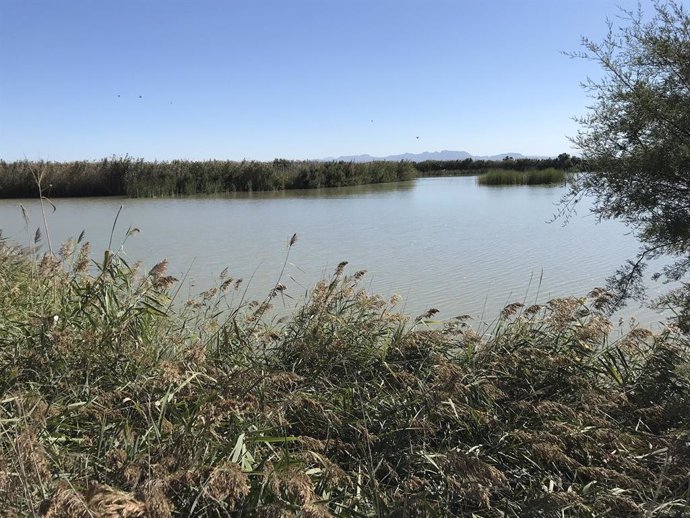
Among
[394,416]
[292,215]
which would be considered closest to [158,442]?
[394,416]

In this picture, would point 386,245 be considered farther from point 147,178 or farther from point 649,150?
point 147,178

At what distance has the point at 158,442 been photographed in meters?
1.59

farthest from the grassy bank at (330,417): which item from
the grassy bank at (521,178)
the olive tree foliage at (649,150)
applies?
the grassy bank at (521,178)

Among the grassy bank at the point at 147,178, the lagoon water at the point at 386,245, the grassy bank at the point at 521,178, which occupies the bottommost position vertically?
the lagoon water at the point at 386,245

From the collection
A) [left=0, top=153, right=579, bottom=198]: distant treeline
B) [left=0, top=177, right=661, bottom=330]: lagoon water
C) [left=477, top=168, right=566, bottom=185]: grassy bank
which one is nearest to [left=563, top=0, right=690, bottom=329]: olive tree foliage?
[left=0, top=177, right=661, bottom=330]: lagoon water

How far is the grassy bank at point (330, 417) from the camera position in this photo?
4.54 ft

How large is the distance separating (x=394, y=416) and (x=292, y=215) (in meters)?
11.0

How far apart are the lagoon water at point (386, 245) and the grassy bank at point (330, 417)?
2.43 ft

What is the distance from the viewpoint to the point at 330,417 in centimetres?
207

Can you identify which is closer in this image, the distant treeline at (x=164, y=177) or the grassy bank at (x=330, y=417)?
the grassy bank at (x=330, y=417)

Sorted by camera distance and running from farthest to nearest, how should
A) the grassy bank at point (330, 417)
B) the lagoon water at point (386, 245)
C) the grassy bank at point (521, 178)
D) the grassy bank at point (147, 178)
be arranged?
the grassy bank at point (521, 178) < the grassy bank at point (147, 178) < the lagoon water at point (386, 245) < the grassy bank at point (330, 417)

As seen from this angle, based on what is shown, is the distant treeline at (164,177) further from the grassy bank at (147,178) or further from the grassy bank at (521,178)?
the grassy bank at (521,178)

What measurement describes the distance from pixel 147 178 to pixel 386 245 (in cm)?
1278

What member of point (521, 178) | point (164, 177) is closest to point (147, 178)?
point (164, 177)
